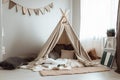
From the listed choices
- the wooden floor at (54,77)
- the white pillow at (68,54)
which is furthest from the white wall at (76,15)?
the wooden floor at (54,77)

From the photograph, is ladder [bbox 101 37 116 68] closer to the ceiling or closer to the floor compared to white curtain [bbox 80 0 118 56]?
closer to the floor

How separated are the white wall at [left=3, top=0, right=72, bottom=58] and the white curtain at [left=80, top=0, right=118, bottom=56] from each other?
69 cm

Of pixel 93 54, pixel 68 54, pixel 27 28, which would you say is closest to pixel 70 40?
pixel 68 54

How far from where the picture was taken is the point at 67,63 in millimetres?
5062

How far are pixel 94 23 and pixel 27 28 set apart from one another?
6.58 ft

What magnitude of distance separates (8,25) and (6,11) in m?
0.39

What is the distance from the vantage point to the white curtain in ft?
19.8

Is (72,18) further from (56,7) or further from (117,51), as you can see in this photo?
(117,51)

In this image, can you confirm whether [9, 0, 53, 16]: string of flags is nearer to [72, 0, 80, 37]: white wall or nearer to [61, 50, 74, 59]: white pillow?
[72, 0, 80, 37]: white wall

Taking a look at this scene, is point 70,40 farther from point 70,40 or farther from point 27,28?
point 27,28

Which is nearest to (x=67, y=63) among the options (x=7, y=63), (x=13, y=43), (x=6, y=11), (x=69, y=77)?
(x=69, y=77)

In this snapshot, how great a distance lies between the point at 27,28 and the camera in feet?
19.7

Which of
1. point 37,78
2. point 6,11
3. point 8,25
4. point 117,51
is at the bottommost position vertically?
point 37,78

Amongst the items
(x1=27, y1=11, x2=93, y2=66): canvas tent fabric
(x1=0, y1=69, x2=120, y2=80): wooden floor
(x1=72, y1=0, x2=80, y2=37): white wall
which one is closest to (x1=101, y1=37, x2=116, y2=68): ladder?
(x1=27, y1=11, x2=93, y2=66): canvas tent fabric
